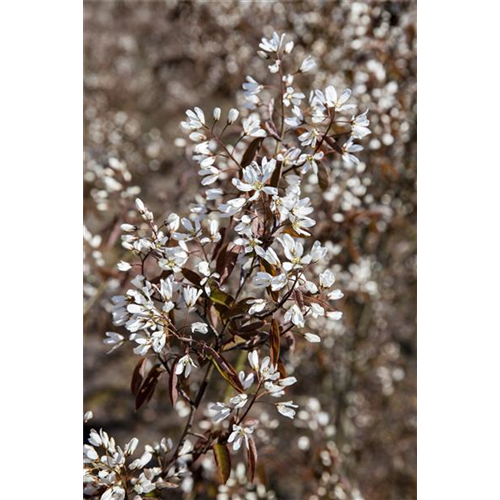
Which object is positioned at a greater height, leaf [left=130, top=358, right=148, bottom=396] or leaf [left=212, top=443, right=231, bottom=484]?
leaf [left=130, top=358, right=148, bottom=396]

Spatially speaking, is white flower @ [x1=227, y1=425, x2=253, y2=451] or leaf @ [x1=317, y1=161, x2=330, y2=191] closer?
white flower @ [x1=227, y1=425, x2=253, y2=451]

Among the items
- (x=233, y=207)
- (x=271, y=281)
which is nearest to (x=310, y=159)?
(x=233, y=207)

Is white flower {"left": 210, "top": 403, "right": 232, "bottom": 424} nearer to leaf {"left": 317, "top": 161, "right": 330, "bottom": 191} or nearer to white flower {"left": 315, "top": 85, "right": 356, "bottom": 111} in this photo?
leaf {"left": 317, "top": 161, "right": 330, "bottom": 191}

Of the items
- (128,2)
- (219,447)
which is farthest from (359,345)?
(128,2)

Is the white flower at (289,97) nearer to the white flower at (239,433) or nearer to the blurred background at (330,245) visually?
the blurred background at (330,245)

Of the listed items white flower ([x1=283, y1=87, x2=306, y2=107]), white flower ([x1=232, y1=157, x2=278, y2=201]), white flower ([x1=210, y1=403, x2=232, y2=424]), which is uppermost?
white flower ([x1=283, y1=87, x2=306, y2=107])
